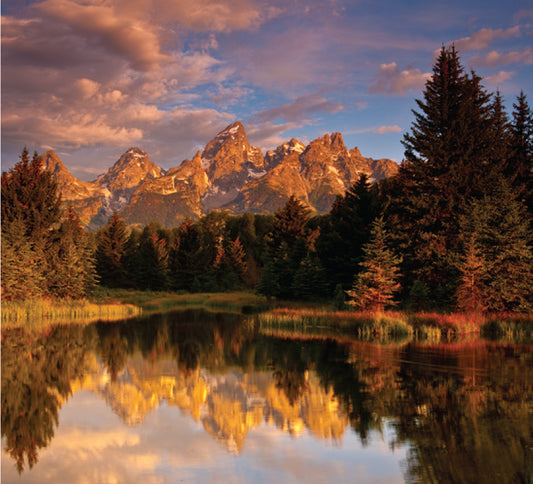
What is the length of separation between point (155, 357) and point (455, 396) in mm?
15058

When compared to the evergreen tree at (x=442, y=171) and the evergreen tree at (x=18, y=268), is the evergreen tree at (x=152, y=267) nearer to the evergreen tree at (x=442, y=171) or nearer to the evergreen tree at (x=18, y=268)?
the evergreen tree at (x=18, y=268)

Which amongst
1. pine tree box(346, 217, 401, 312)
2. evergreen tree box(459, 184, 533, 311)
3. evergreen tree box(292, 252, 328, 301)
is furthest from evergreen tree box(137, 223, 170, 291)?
evergreen tree box(459, 184, 533, 311)

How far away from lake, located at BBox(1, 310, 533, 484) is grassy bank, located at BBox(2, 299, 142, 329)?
1427 centimetres

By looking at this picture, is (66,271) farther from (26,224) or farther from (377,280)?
(377,280)

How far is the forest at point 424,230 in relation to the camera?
33250mm

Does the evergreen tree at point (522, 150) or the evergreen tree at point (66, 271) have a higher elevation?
the evergreen tree at point (522, 150)

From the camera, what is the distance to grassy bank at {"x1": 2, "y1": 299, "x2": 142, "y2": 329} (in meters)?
38.8

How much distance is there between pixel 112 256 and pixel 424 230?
5975 centimetres

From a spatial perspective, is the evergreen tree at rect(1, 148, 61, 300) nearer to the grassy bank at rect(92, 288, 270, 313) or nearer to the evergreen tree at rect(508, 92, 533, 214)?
the grassy bank at rect(92, 288, 270, 313)

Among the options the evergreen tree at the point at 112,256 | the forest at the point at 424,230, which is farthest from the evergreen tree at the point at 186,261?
the forest at the point at 424,230

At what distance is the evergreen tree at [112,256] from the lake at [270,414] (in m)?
60.0

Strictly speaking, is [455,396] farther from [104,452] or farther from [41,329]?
[41,329]

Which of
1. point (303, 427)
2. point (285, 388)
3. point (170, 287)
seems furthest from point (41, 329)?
point (170, 287)

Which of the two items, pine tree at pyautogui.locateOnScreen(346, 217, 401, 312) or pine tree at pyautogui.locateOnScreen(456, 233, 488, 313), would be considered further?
pine tree at pyautogui.locateOnScreen(346, 217, 401, 312)
